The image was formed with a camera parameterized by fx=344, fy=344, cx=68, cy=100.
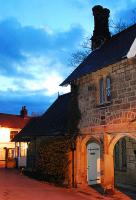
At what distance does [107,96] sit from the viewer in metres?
15.4

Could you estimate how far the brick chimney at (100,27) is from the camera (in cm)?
2067

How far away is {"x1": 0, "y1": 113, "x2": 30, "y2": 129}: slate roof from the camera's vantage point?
38125 mm

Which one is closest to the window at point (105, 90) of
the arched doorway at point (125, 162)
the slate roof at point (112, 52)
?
the slate roof at point (112, 52)

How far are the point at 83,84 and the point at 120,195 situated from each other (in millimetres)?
5726

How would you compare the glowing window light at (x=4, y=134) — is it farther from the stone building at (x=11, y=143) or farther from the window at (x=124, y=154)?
the window at (x=124, y=154)

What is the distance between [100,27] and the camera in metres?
21.4

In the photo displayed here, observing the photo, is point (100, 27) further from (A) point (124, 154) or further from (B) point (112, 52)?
(A) point (124, 154)

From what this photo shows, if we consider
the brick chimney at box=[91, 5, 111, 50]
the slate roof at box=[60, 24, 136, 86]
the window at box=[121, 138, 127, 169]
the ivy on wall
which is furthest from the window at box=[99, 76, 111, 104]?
the brick chimney at box=[91, 5, 111, 50]

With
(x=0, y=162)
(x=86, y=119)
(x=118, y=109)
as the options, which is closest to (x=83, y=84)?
(x=86, y=119)

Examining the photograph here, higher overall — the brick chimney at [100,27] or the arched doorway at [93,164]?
the brick chimney at [100,27]

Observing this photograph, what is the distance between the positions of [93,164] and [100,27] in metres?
8.52

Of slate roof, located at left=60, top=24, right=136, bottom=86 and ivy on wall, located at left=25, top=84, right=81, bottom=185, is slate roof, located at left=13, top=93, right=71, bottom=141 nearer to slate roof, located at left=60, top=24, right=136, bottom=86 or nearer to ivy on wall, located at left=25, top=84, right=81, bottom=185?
ivy on wall, located at left=25, top=84, right=81, bottom=185

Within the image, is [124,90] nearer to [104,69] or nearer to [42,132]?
[104,69]

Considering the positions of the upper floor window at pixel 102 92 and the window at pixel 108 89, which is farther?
the upper floor window at pixel 102 92
